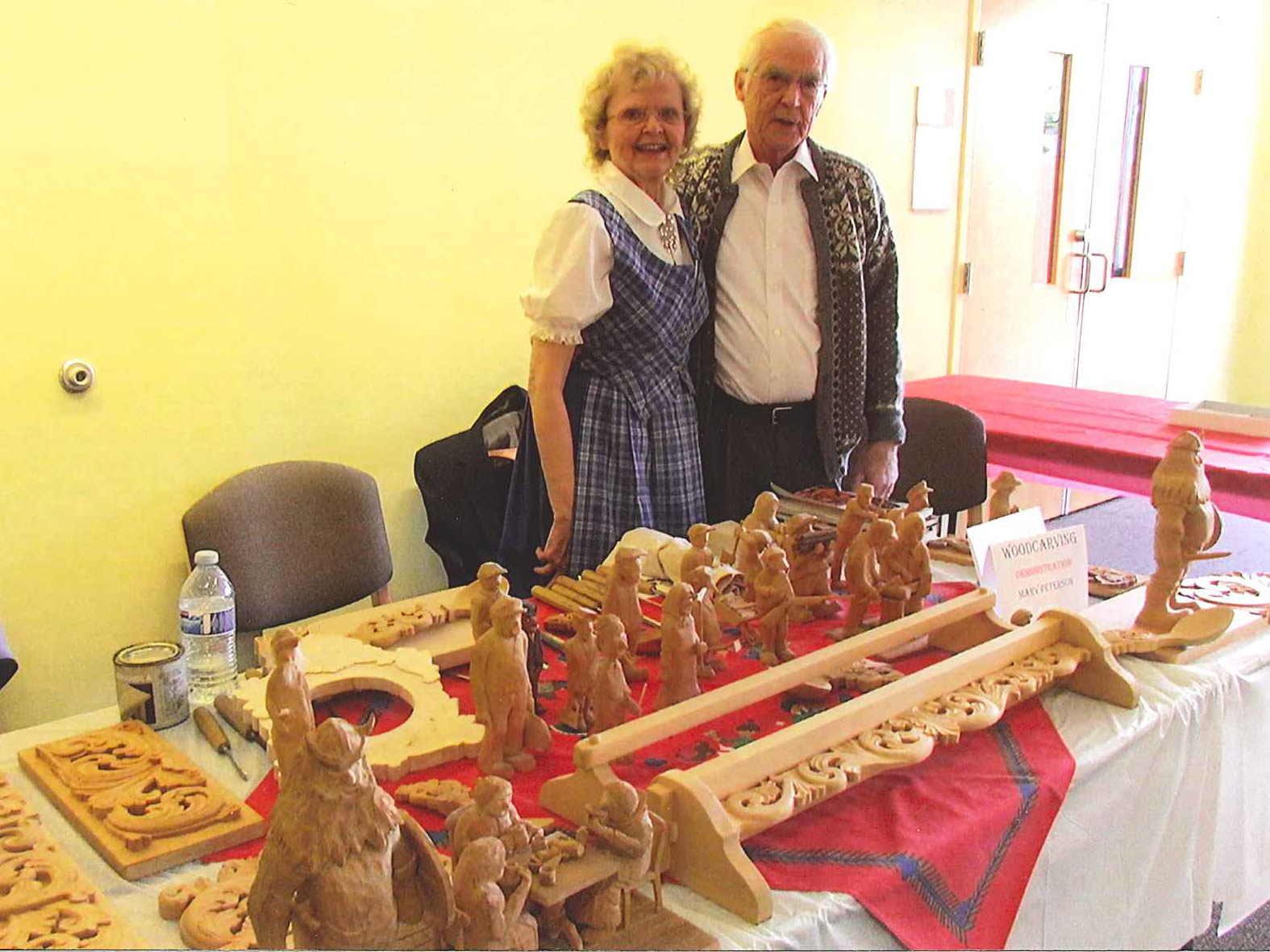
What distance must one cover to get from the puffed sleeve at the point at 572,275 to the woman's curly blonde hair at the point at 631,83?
0.62ft

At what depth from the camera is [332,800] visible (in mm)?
650

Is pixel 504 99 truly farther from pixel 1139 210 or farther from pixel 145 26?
pixel 1139 210

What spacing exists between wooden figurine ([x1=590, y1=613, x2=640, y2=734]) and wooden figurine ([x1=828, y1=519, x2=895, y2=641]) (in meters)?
0.37

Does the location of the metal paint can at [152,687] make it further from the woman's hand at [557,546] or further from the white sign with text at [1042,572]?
the white sign with text at [1042,572]

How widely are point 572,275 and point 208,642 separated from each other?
0.72 meters

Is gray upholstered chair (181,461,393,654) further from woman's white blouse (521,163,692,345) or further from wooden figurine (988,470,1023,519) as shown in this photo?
wooden figurine (988,470,1023,519)

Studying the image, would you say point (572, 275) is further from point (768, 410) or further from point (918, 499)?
point (918, 499)

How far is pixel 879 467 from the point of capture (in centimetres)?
195

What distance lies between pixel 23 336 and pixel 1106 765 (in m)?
1.82

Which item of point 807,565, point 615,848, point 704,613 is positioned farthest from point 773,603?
point 615,848

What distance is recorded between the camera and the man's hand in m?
1.94

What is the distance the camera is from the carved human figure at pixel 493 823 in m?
0.70

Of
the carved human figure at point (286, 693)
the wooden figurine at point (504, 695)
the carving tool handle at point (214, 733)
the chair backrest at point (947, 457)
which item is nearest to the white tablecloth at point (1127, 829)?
the carving tool handle at point (214, 733)

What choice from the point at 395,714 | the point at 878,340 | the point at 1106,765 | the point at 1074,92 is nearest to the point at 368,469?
the point at 878,340
